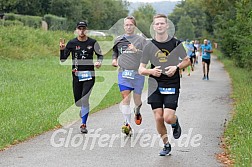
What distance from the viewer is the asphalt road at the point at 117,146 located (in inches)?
307

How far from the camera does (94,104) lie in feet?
48.6

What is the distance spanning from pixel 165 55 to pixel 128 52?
1988 millimetres

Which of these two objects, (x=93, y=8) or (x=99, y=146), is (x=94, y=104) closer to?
(x=99, y=146)

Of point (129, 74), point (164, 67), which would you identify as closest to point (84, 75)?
point (129, 74)

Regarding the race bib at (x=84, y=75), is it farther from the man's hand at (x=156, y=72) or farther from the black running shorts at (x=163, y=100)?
the man's hand at (x=156, y=72)

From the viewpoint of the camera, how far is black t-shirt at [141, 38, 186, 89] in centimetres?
794

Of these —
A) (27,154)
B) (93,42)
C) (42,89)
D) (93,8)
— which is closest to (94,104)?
(42,89)

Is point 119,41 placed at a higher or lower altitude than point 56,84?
higher

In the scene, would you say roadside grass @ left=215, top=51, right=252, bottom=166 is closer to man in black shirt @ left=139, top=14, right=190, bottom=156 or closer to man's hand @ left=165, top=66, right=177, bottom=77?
man in black shirt @ left=139, top=14, right=190, bottom=156

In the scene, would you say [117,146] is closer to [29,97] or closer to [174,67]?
[174,67]

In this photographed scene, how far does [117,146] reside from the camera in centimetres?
→ 899

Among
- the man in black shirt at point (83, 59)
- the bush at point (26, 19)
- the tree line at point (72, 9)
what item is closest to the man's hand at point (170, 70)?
the man in black shirt at point (83, 59)

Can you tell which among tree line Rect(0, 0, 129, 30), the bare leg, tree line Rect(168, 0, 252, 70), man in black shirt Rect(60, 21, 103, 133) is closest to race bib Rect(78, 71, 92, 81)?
man in black shirt Rect(60, 21, 103, 133)

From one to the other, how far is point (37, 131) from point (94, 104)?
468cm
